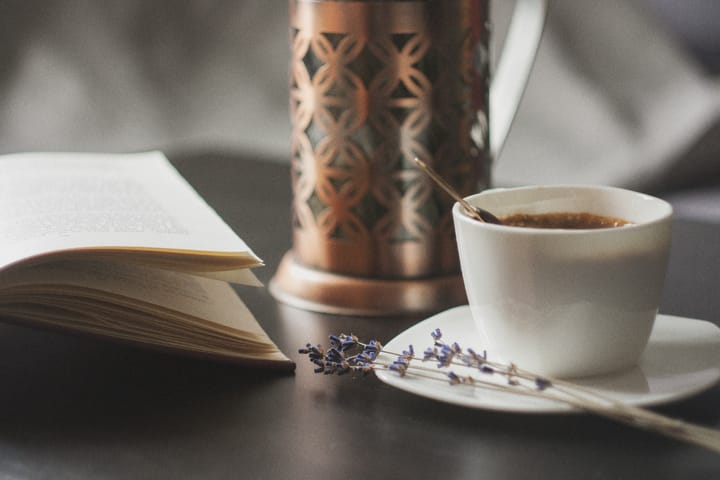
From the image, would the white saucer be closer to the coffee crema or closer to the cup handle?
the coffee crema

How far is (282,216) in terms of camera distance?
1240mm

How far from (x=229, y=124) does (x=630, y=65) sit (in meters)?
0.86

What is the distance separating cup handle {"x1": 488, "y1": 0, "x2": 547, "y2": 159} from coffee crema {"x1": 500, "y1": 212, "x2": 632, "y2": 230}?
19cm

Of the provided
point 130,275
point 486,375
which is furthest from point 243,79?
point 486,375

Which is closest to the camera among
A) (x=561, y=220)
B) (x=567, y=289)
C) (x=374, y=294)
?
(x=567, y=289)

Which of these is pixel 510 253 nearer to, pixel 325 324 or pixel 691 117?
pixel 325 324

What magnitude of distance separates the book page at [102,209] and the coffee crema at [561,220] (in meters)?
0.19

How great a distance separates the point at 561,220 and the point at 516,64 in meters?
0.25

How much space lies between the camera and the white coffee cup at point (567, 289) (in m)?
0.67

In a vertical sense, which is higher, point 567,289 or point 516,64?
point 516,64

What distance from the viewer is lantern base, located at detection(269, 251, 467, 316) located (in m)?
0.90

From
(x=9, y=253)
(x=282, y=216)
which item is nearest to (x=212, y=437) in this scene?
(x=9, y=253)

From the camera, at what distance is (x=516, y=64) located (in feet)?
3.25

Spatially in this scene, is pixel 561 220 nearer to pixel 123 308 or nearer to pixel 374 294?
pixel 374 294
